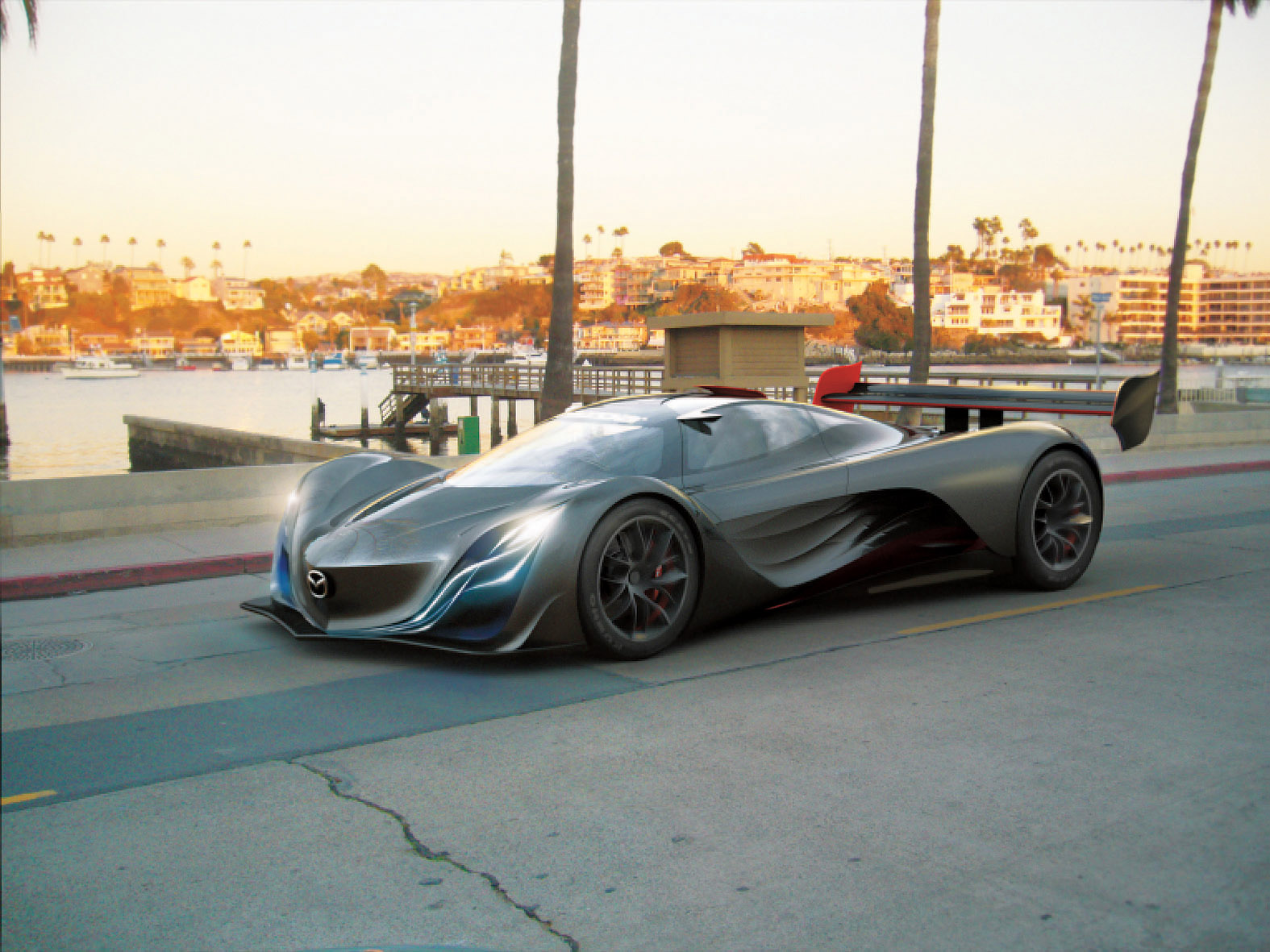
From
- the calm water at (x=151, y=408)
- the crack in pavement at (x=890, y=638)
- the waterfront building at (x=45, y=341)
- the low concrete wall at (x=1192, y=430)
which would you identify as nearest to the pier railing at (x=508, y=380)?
the calm water at (x=151, y=408)

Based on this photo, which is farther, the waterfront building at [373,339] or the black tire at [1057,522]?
the waterfront building at [373,339]

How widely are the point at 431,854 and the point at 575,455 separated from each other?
3.06 meters

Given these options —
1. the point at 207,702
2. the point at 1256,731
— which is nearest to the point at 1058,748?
the point at 1256,731

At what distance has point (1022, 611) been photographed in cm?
684

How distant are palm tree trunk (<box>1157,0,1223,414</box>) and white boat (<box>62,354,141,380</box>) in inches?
5181

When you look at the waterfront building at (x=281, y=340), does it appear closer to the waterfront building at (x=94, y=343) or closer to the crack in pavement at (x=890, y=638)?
the waterfront building at (x=94, y=343)

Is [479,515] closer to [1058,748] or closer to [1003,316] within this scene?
[1058,748]

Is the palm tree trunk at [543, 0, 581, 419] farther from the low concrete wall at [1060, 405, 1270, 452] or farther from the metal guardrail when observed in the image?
the metal guardrail

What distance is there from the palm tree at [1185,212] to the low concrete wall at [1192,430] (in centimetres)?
431

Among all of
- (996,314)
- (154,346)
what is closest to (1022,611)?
(996,314)

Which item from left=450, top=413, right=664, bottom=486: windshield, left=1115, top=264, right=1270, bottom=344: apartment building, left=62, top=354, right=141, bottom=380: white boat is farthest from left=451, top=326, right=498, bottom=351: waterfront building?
left=450, top=413, right=664, bottom=486: windshield

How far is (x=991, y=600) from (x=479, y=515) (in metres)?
3.40

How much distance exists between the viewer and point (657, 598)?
571 centimetres

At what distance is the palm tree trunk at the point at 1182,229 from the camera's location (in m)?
27.0
